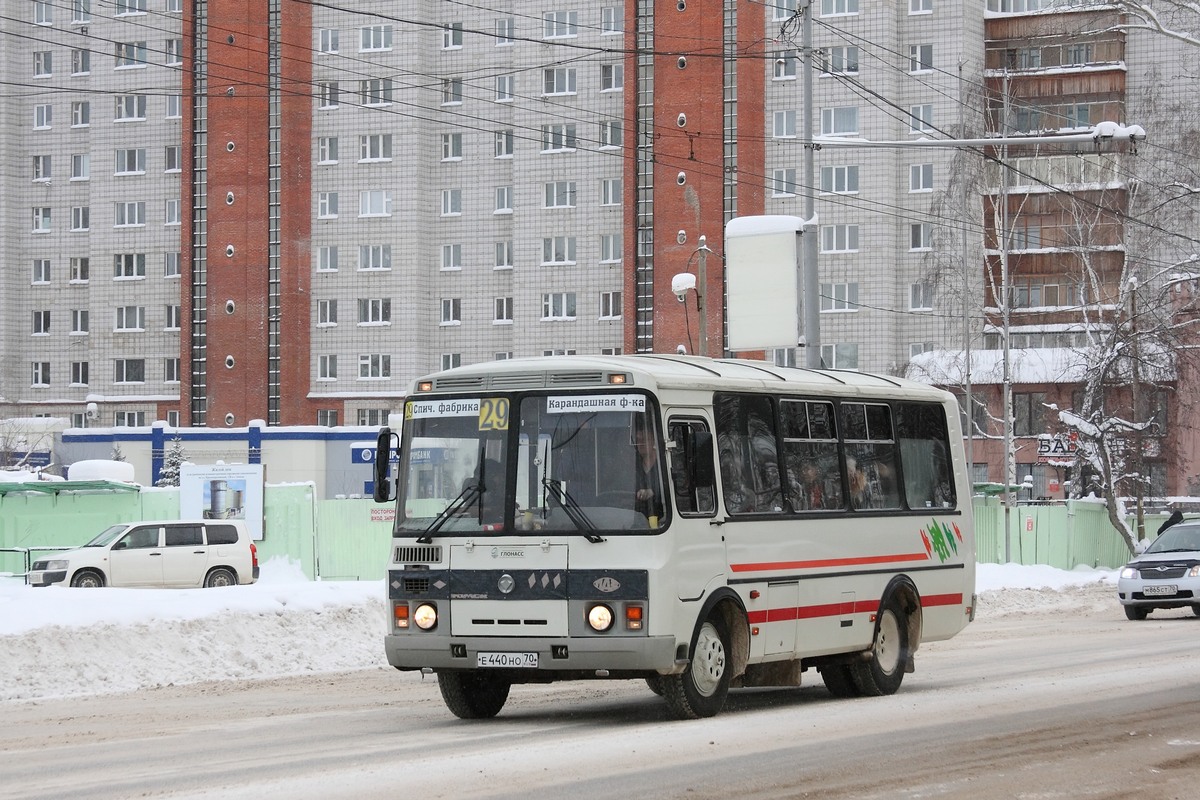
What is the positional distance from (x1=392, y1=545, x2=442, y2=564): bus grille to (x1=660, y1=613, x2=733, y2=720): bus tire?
1.94 metres

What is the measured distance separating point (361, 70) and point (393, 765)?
7112cm

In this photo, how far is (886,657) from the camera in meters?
16.7

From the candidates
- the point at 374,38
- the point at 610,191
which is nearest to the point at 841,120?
the point at 610,191

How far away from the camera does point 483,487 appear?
1382 centimetres

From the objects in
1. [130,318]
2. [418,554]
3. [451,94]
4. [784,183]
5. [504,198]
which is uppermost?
[451,94]

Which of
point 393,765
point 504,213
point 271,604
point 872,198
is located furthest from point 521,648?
point 504,213

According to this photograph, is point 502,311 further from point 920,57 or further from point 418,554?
point 418,554

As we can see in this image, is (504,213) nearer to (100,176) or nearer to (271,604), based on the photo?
(100,176)

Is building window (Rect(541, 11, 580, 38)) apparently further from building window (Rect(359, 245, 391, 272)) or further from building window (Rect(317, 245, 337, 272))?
building window (Rect(317, 245, 337, 272))

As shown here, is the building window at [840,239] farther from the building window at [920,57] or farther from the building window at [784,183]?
the building window at [920,57]

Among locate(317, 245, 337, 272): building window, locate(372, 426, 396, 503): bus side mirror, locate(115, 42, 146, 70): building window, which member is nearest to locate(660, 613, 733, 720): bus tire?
locate(372, 426, 396, 503): bus side mirror

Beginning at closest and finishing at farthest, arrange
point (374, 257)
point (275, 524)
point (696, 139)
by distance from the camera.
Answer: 1. point (275, 524)
2. point (696, 139)
3. point (374, 257)

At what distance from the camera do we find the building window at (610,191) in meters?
77.5

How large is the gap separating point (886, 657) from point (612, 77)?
62570 millimetres
